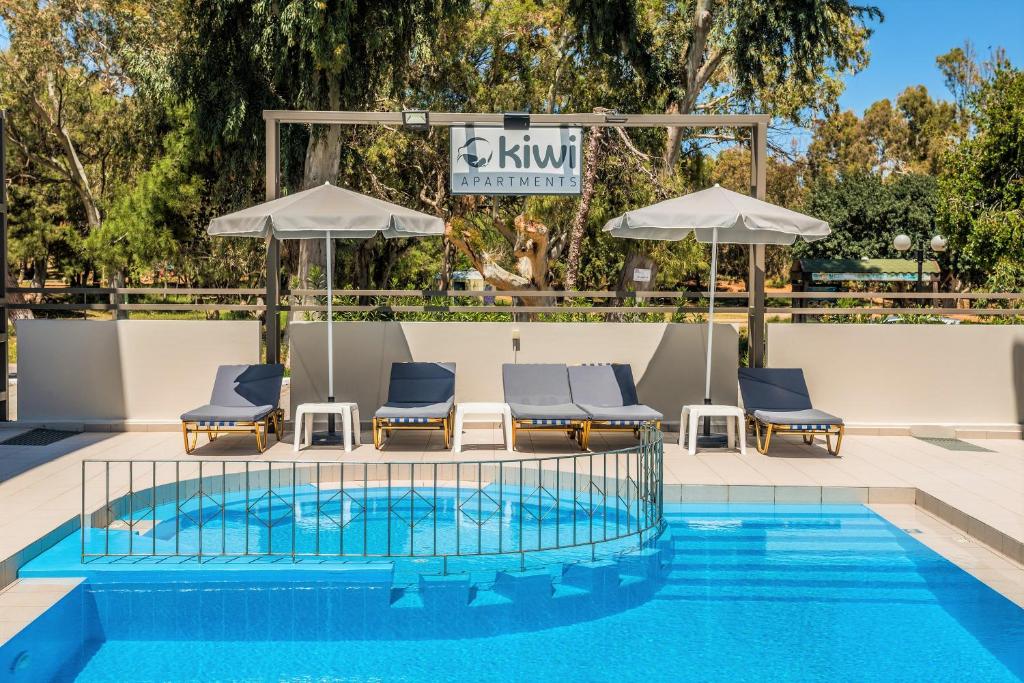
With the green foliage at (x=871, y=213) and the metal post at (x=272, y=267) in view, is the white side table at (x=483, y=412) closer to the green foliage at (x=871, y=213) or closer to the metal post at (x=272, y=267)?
the metal post at (x=272, y=267)

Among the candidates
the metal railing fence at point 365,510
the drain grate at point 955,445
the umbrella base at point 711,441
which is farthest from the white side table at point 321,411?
the drain grate at point 955,445

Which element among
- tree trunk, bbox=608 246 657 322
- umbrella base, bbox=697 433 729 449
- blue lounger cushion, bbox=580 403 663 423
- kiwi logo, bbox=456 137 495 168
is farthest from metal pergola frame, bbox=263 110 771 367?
tree trunk, bbox=608 246 657 322

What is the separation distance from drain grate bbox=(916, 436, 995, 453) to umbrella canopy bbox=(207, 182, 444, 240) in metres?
6.10

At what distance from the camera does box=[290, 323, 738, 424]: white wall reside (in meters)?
10.6

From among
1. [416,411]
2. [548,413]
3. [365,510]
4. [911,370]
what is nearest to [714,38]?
[911,370]

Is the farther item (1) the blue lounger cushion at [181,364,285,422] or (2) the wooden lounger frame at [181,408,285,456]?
(1) the blue lounger cushion at [181,364,285,422]

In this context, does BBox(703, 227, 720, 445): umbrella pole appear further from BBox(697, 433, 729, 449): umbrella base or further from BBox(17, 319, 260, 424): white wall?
BBox(17, 319, 260, 424): white wall

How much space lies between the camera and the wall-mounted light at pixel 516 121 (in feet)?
34.2

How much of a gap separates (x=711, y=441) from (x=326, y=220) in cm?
474

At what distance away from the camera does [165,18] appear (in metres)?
21.6

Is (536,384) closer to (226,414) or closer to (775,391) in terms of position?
Result: (775,391)

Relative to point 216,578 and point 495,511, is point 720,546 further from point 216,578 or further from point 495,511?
point 216,578

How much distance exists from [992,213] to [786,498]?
18.1 meters

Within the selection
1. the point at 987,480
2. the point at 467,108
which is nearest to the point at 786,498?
the point at 987,480
